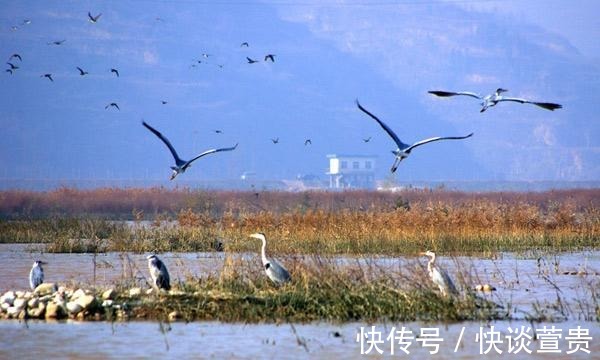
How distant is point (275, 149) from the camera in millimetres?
167375

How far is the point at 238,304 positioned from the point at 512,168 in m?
161

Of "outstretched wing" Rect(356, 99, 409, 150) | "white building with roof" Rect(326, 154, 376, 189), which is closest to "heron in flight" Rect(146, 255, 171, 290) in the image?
"outstretched wing" Rect(356, 99, 409, 150)

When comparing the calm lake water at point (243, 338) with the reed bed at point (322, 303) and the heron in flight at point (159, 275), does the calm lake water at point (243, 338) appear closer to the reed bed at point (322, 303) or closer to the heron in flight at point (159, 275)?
the reed bed at point (322, 303)

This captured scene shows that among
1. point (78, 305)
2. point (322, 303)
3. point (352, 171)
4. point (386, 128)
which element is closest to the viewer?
point (322, 303)

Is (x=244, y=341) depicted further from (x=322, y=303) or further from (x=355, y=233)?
(x=355, y=233)

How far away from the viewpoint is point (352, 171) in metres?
136

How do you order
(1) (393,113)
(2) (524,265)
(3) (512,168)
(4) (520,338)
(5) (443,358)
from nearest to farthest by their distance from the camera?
1. (5) (443,358)
2. (4) (520,338)
3. (2) (524,265)
4. (3) (512,168)
5. (1) (393,113)

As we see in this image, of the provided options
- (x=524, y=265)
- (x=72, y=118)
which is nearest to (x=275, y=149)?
(x=72, y=118)

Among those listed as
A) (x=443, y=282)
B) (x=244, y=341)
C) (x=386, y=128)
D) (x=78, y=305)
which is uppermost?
(x=386, y=128)

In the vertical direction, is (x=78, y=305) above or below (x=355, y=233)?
below

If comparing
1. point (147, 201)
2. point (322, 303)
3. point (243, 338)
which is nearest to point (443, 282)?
Answer: point (322, 303)

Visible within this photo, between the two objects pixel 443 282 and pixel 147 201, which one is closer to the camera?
pixel 443 282

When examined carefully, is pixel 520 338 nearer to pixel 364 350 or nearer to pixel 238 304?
pixel 364 350

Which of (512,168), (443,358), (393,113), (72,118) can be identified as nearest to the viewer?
(443,358)
